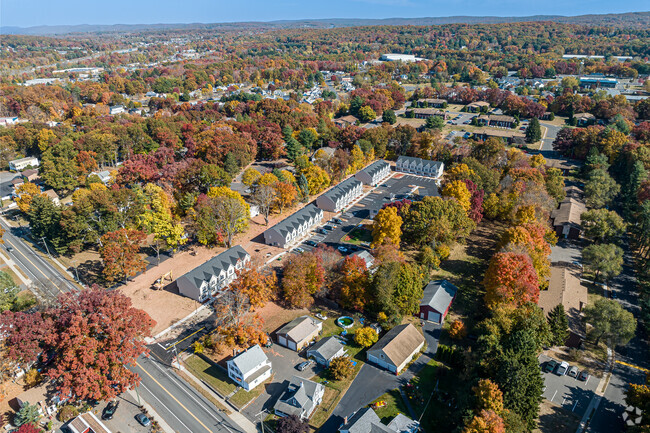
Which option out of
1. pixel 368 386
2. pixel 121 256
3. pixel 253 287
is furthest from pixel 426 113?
pixel 368 386

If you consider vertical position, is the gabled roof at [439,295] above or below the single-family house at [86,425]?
above

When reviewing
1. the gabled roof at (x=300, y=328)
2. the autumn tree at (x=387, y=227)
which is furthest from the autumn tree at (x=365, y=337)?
the autumn tree at (x=387, y=227)

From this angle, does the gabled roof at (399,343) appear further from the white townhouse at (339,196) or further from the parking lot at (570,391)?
the white townhouse at (339,196)

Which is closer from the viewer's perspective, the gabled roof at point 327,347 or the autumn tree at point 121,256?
the gabled roof at point 327,347

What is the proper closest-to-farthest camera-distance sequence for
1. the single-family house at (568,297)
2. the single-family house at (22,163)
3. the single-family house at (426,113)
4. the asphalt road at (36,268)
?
the single-family house at (568,297)
the asphalt road at (36,268)
the single-family house at (22,163)
the single-family house at (426,113)

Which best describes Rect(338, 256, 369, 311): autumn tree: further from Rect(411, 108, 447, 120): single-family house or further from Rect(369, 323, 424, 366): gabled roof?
Rect(411, 108, 447, 120): single-family house

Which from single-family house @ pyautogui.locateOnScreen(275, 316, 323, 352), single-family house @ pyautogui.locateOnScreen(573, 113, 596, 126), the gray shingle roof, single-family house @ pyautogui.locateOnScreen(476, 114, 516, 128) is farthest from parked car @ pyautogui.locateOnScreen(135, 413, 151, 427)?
single-family house @ pyautogui.locateOnScreen(573, 113, 596, 126)
